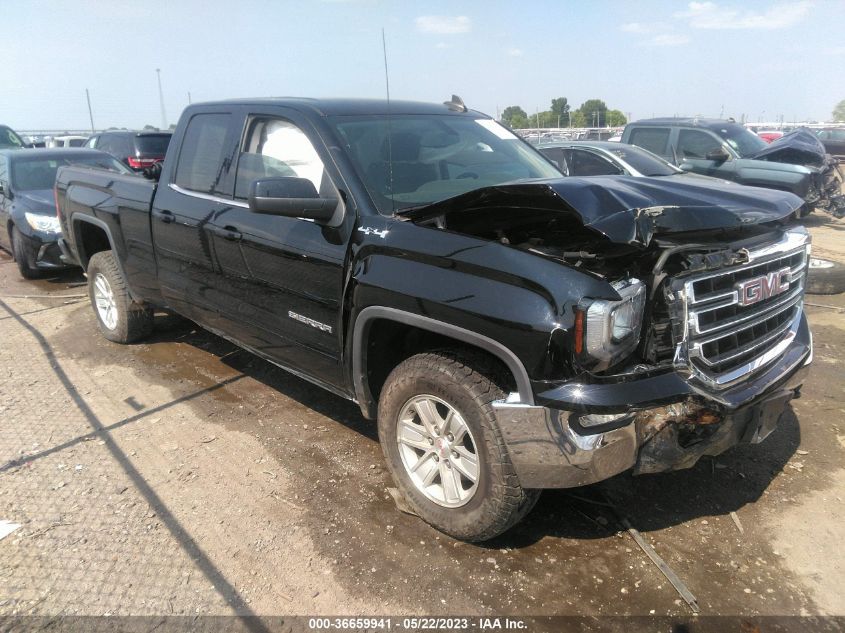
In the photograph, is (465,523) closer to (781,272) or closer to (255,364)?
(781,272)

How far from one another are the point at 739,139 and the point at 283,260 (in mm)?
10628

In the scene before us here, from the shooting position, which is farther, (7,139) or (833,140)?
(833,140)

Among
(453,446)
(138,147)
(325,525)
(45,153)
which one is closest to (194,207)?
(325,525)

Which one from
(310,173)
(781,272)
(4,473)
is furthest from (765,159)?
(4,473)

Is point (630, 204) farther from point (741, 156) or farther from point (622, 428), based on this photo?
point (741, 156)

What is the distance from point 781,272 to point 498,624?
199 centimetres

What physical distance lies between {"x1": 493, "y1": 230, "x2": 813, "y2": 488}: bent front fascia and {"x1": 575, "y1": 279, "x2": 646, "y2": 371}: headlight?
3.7 inches

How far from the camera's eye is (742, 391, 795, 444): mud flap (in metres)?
2.69

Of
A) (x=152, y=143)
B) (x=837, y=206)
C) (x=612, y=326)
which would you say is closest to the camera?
(x=612, y=326)

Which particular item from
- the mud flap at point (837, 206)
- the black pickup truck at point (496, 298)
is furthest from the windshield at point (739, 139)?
the black pickup truck at point (496, 298)

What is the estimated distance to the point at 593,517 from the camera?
3156 millimetres

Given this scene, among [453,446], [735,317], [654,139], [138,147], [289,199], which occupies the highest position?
[138,147]

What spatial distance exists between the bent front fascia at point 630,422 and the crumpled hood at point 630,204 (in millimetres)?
268

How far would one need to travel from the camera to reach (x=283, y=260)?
11.4 ft
